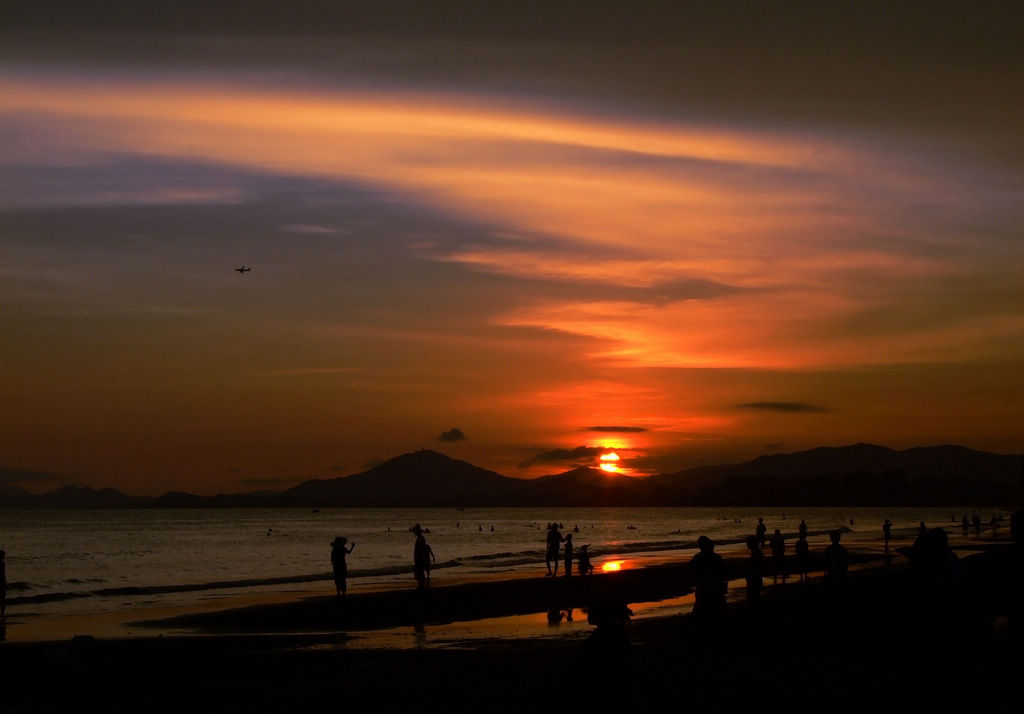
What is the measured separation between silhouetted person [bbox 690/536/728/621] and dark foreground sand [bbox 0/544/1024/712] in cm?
25

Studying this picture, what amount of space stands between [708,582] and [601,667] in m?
8.07

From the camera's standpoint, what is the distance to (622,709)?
904 centimetres

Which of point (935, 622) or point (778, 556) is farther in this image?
point (778, 556)

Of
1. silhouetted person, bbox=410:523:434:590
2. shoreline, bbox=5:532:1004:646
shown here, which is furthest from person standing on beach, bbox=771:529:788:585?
silhouetted person, bbox=410:523:434:590

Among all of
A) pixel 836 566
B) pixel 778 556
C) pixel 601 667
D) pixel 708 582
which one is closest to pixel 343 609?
pixel 836 566

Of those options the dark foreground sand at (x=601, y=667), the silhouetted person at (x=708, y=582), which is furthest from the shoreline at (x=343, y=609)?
the silhouetted person at (x=708, y=582)

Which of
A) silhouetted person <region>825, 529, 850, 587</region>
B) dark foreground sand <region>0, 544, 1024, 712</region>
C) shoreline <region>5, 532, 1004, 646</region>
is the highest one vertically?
silhouetted person <region>825, 529, 850, 587</region>

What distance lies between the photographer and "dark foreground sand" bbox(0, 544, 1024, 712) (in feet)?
31.9

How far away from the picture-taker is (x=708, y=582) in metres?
16.5

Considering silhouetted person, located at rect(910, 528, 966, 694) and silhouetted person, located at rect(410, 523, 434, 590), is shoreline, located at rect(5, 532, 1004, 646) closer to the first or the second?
silhouetted person, located at rect(410, 523, 434, 590)

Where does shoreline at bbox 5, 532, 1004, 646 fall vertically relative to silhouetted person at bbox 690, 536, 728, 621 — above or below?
below

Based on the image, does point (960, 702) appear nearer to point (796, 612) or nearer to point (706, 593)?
point (706, 593)

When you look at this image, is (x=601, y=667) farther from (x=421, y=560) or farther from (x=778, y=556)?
(x=778, y=556)

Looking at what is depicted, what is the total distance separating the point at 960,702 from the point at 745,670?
502 cm
